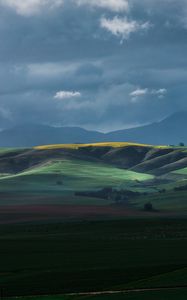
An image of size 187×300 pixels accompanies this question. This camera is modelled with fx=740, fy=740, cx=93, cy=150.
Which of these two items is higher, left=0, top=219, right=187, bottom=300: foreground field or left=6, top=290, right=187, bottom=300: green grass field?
left=0, top=219, right=187, bottom=300: foreground field

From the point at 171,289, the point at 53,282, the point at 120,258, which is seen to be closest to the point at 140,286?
the point at 171,289

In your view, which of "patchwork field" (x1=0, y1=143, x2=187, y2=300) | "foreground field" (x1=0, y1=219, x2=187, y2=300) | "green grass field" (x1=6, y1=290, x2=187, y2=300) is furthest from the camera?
"foreground field" (x1=0, y1=219, x2=187, y2=300)

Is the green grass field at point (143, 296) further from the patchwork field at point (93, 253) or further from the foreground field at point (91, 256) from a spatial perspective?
the foreground field at point (91, 256)

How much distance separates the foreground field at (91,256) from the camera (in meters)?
76.5

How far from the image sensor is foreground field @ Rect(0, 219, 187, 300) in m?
76.5

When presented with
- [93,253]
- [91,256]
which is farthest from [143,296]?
[93,253]

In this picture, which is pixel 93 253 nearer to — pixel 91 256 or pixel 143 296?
pixel 91 256

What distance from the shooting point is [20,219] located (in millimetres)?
169125

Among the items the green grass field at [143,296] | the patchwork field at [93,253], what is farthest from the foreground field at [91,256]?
the green grass field at [143,296]

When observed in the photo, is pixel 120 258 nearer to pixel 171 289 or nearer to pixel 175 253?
pixel 175 253

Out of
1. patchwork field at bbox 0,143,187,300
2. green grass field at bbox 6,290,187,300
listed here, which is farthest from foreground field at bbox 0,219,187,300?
green grass field at bbox 6,290,187,300

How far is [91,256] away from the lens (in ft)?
337

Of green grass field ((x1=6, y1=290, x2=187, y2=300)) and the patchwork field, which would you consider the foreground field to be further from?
green grass field ((x1=6, y1=290, x2=187, y2=300))

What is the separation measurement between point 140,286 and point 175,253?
29.7m
